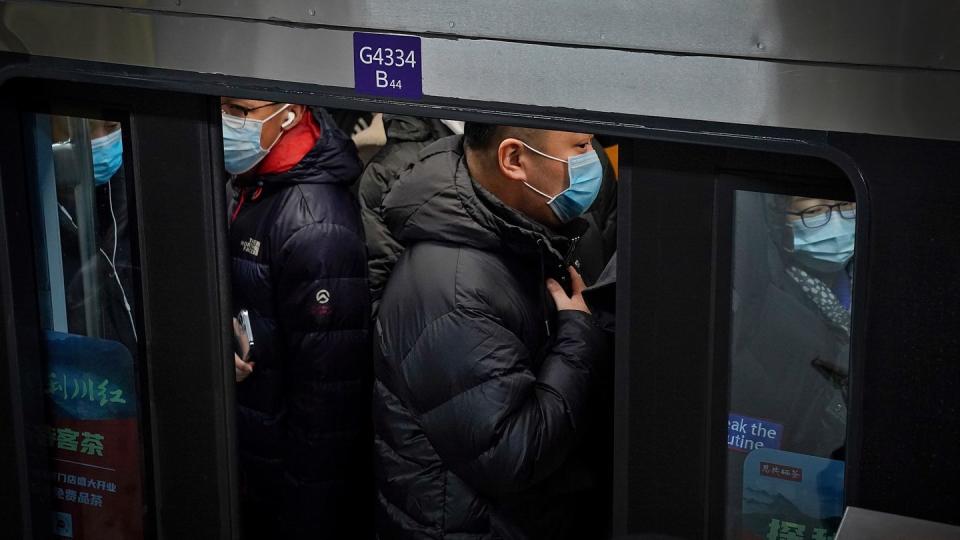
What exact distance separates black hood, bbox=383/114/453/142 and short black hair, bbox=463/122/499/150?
1231 millimetres

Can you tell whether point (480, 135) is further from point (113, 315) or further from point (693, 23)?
point (113, 315)

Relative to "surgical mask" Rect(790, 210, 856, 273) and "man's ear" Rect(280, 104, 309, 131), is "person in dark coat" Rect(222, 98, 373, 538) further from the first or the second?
"surgical mask" Rect(790, 210, 856, 273)

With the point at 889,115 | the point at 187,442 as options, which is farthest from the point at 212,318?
the point at 889,115

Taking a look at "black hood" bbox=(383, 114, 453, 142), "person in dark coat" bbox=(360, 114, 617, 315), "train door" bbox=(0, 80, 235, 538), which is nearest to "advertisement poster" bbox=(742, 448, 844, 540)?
"person in dark coat" bbox=(360, 114, 617, 315)

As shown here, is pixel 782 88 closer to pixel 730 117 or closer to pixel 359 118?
pixel 730 117

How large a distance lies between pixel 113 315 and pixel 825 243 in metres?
1.75

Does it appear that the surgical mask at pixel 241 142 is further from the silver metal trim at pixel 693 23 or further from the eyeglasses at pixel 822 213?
the eyeglasses at pixel 822 213

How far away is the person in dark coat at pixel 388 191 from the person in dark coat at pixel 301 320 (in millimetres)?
177

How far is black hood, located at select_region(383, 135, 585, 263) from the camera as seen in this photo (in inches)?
123

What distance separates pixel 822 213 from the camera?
2.52 meters

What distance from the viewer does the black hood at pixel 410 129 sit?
4.45 m

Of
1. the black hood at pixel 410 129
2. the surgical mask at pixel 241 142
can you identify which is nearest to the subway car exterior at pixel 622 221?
the surgical mask at pixel 241 142

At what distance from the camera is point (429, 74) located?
8.73ft

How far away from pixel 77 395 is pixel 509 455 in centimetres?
113
